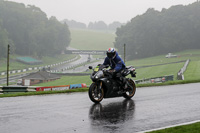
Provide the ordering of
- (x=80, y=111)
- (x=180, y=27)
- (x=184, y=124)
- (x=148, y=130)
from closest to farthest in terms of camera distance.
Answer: (x=148, y=130) → (x=184, y=124) → (x=80, y=111) → (x=180, y=27)

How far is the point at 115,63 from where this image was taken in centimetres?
1196

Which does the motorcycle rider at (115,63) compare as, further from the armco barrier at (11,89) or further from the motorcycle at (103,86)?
the armco barrier at (11,89)

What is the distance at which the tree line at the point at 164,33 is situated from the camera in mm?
118875

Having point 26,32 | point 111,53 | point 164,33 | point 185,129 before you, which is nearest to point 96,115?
point 185,129

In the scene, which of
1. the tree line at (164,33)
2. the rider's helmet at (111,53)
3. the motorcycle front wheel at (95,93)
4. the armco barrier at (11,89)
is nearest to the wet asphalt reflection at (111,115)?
the motorcycle front wheel at (95,93)

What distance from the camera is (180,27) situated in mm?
118875

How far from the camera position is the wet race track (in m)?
7.33

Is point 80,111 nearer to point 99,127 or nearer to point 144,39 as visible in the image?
point 99,127

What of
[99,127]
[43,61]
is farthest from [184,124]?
[43,61]

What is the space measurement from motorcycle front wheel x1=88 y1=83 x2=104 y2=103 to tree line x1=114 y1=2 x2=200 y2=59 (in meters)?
109

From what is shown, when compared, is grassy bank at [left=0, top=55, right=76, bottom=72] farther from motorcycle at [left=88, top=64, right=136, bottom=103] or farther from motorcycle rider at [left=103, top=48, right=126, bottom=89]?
motorcycle at [left=88, top=64, right=136, bottom=103]

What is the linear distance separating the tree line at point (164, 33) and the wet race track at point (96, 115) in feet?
359

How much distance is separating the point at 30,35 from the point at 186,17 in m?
68.4

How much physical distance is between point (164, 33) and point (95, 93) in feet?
371
